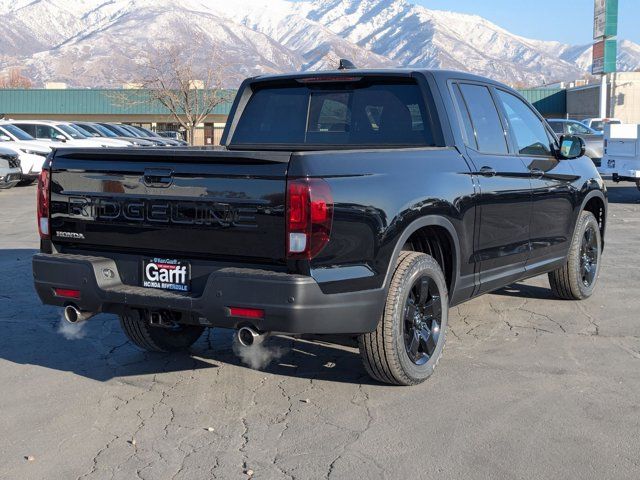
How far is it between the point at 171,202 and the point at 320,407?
1.47 meters

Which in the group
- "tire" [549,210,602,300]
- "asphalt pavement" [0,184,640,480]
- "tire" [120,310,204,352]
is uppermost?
"tire" [549,210,602,300]

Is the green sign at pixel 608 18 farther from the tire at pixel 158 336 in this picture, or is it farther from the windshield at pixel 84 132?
the tire at pixel 158 336

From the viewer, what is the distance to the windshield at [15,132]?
920 inches

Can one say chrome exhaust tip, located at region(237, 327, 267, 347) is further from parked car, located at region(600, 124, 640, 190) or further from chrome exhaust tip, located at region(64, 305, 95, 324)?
parked car, located at region(600, 124, 640, 190)

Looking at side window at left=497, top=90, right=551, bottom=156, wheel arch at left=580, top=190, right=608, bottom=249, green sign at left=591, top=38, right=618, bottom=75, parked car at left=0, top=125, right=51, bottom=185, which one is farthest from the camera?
green sign at left=591, top=38, right=618, bottom=75

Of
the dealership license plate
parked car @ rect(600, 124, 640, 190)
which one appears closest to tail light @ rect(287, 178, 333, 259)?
the dealership license plate

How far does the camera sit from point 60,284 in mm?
4941

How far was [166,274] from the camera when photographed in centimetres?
474

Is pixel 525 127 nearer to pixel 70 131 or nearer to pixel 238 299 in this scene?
pixel 238 299

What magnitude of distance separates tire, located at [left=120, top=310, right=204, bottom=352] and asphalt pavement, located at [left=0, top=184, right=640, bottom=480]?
10cm

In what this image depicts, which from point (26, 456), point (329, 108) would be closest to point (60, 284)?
point (26, 456)

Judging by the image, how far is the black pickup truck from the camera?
438 centimetres

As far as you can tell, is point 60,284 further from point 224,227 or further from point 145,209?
point 224,227

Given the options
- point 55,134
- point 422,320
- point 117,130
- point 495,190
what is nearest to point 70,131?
point 55,134
